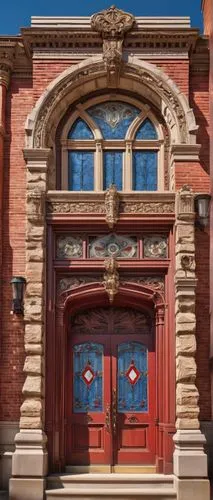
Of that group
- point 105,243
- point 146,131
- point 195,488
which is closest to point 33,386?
point 105,243

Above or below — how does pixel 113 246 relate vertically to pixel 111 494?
above

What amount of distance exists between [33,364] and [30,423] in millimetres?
943

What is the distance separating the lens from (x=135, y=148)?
1480cm

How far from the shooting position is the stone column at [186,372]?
13.0m

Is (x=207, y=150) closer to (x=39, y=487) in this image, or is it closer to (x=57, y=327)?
(x=57, y=327)

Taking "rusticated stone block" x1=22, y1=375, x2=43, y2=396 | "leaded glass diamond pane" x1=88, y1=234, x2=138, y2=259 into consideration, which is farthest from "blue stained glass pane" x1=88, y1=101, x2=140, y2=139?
"rusticated stone block" x1=22, y1=375, x2=43, y2=396

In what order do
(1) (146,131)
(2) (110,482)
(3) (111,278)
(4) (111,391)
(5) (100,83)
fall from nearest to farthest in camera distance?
(2) (110,482)
(3) (111,278)
(4) (111,391)
(5) (100,83)
(1) (146,131)

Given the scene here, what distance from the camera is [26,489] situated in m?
13.0

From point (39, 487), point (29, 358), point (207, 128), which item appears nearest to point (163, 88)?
point (207, 128)

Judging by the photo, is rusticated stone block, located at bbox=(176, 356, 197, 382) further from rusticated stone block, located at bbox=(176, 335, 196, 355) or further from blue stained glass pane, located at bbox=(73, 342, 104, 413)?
blue stained glass pane, located at bbox=(73, 342, 104, 413)

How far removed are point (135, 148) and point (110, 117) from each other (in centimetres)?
75

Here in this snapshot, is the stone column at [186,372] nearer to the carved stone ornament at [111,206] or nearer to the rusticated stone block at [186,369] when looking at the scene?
the rusticated stone block at [186,369]

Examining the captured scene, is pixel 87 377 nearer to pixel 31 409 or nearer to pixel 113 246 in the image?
pixel 31 409

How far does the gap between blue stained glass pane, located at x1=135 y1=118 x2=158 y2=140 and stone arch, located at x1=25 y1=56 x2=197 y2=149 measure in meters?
0.38
